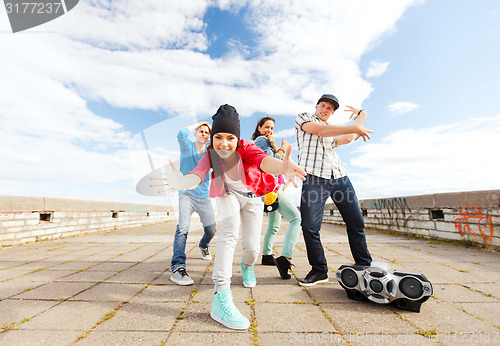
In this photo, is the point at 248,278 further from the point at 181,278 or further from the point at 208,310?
the point at 181,278

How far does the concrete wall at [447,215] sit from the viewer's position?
194 inches

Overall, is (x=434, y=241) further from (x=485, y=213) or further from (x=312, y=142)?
(x=312, y=142)

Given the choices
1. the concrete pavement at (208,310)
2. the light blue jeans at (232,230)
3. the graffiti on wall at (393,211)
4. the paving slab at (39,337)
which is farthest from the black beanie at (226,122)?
the graffiti on wall at (393,211)

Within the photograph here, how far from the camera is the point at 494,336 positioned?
165 cm

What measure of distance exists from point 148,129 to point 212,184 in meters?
1.18

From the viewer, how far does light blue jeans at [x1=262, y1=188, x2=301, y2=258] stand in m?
3.09

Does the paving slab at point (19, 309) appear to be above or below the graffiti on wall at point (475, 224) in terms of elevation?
below

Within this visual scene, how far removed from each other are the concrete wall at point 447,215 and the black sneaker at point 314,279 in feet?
14.0

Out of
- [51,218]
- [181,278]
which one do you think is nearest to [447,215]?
[181,278]

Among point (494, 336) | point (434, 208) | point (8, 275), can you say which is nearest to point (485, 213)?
point (434, 208)

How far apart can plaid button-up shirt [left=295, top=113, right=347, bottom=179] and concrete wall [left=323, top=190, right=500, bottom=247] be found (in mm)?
4152

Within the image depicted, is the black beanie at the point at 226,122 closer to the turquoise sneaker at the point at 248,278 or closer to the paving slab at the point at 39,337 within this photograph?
the turquoise sneaker at the point at 248,278

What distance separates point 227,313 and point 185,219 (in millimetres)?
1456

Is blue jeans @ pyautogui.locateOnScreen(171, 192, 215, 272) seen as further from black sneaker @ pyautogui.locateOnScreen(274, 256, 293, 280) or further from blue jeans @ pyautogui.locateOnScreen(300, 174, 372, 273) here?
blue jeans @ pyautogui.locateOnScreen(300, 174, 372, 273)
